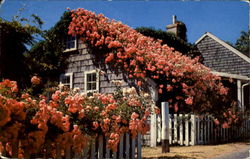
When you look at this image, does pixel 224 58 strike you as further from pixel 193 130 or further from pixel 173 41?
pixel 193 130

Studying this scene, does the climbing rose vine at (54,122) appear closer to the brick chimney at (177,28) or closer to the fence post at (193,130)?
the fence post at (193,130)

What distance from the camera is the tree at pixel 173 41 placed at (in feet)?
54.8

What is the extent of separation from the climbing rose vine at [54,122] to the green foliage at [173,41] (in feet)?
41.4

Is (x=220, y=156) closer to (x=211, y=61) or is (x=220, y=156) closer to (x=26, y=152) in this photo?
(x=26, y=152)

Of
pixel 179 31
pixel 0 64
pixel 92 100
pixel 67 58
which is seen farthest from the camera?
pixel 179 31

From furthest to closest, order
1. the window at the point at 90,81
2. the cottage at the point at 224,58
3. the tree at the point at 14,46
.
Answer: the cottage at the point at 224,58, the window at the point at 90,81, the tree at the point at 14,46

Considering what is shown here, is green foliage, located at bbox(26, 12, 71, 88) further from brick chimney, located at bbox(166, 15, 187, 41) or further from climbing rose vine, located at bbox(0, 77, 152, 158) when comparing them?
climbing rose vine, located at bbox(0, 77, 152, 158)

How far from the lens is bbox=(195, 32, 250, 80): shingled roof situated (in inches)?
584

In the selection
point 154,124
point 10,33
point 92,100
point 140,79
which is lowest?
point 154,124

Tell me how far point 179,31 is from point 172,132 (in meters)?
Answer: 9.81

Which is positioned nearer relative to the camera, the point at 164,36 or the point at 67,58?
the point at 67,58

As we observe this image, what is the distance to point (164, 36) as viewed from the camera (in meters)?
16.8

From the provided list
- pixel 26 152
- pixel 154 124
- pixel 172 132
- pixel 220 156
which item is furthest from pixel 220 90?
pixel 26 152

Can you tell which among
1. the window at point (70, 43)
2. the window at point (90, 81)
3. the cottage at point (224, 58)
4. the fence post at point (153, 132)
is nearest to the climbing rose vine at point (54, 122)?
the fence post at point (153, 132)
